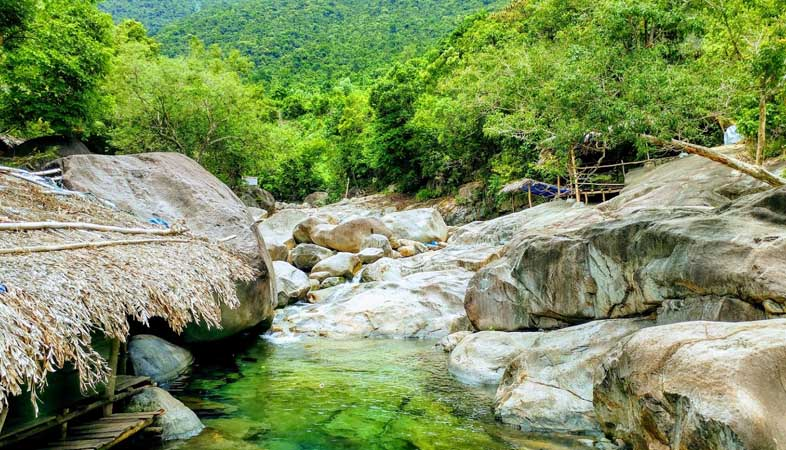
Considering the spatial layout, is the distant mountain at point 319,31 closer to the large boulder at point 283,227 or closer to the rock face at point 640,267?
the large boulder at point 283,227

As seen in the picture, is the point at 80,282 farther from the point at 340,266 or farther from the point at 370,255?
the point at 370,255

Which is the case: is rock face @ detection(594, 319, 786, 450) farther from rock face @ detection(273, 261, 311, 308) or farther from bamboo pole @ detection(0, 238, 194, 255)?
rock face @ detection(273, 261, 311, 308)

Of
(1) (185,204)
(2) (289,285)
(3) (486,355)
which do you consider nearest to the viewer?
(3) (486,355)

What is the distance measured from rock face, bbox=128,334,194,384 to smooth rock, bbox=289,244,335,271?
34.9 feet

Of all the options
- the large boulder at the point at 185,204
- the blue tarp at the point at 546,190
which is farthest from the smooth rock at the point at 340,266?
the blue tarp at the point at 546,190

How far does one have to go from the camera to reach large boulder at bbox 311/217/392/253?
22125 millimetres

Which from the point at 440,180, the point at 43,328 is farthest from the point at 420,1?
the point at 43,328

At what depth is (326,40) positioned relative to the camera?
8038 centimetres

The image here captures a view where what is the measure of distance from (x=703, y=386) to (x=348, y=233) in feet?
59.9

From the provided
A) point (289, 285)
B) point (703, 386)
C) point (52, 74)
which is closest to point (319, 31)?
point (52, 74)

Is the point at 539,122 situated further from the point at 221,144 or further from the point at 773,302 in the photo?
the point at 221,144

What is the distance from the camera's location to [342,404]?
27.5ft

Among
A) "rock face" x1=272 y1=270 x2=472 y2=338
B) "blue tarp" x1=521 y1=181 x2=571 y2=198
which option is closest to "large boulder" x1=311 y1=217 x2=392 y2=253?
"rock face" x1=272 y1=270 x2=472 y2=338

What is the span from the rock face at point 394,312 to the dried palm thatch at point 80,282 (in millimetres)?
4776
